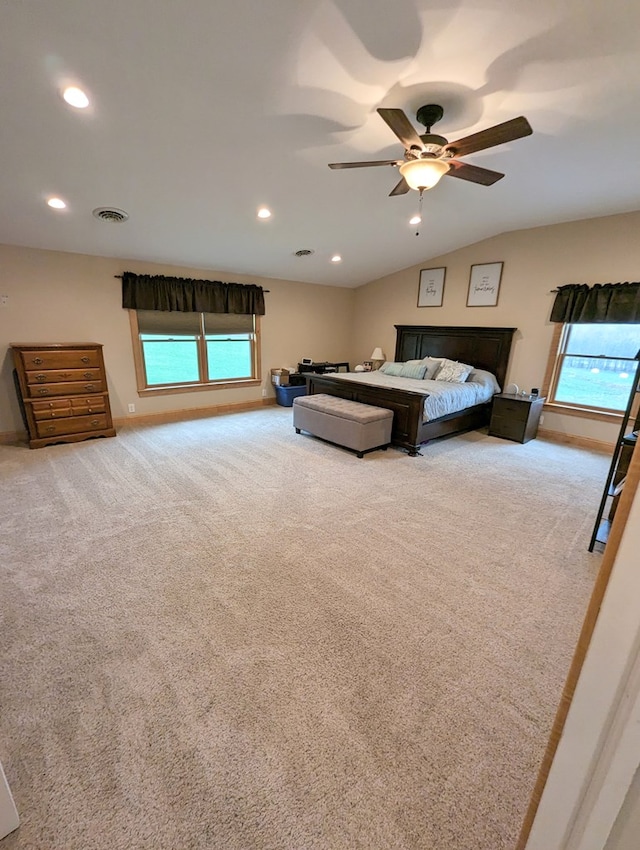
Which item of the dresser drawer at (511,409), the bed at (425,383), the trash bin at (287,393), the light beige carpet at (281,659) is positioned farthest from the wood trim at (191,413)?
the dresser drawer at (511,409)

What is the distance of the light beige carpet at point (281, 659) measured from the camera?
114 cm

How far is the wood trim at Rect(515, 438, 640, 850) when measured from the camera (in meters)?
0.52

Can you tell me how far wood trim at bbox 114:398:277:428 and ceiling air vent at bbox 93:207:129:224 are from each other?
2.49 meters

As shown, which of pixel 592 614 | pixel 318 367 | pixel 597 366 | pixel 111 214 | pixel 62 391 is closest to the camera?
pixel 592 614

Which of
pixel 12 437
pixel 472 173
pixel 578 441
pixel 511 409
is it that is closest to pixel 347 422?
pixel 511 409

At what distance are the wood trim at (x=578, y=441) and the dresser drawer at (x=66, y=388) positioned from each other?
19.0ft

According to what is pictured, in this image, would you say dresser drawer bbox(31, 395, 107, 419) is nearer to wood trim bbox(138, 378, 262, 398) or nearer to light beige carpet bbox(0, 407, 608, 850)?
wood trim bbox(138, 378, 262, 398)

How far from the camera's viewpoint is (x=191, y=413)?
18.4ft

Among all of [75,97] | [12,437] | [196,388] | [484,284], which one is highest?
[75,97]

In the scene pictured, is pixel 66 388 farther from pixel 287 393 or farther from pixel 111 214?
pixel 287 393

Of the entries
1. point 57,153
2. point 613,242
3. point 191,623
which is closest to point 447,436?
point 613,242

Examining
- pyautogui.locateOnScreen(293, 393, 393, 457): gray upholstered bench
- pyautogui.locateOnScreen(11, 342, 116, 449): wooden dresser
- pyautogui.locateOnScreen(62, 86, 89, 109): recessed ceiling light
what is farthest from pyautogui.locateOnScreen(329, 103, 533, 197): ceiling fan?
pyautogui.locateOnScreen(11, 342, 116, 449): wooden dresser

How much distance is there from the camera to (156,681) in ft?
4.99

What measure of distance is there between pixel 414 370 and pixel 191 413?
3.47 metres
